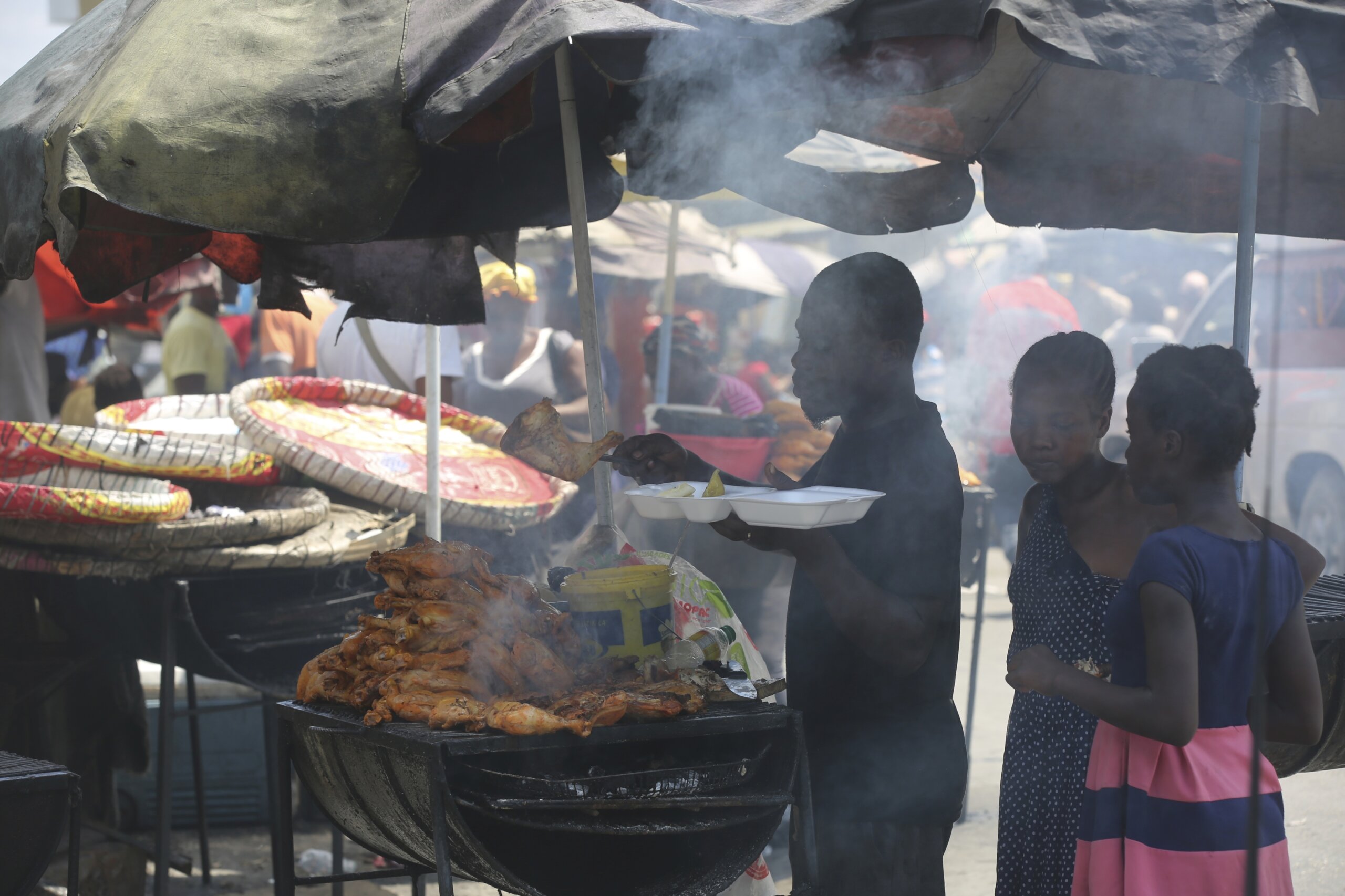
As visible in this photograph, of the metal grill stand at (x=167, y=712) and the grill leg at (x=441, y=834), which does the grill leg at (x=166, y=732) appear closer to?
the metal grill stand at (x=167, y=712)

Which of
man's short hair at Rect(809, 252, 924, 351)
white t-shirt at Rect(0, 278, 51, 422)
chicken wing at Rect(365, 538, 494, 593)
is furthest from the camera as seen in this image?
white t-shirt at Rect(0, 278, 51, 422)

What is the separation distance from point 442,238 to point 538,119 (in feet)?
1.94

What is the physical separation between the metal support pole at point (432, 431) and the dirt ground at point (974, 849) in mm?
1233

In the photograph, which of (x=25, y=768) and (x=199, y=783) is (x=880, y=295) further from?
(x=199, y=783)

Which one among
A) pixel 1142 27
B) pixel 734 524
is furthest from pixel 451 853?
pixel 1142 27

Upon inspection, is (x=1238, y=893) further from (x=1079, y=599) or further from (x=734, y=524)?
(x=734, y=524)

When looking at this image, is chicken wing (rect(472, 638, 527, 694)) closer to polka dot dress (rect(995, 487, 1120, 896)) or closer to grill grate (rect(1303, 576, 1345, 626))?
polka dot dress (rect(995, 487, 1120, 896))

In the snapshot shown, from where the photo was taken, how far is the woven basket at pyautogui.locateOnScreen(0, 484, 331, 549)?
136 inches

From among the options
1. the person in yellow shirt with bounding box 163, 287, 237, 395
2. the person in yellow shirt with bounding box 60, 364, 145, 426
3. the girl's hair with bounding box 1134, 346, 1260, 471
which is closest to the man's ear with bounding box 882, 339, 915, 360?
the girl's hair with bounding box 1134, 346, 1260, 471

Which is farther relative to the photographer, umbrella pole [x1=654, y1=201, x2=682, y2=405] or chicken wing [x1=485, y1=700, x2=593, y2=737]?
umbrella pole [x1=654, y1=201, x2=682, y2=405]

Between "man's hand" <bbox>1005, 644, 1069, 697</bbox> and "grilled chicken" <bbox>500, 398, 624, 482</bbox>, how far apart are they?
101 cm

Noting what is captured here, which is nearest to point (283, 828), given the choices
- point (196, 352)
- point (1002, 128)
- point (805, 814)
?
point (805, 814)

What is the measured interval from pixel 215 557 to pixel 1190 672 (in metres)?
2.95

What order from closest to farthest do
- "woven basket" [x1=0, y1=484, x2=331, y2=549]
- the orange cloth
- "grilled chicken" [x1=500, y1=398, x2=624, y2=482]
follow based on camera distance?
1. "grilled chicken" [x1=500, y1=398, x2=624, y2=482]
2. "woven basket" [x1=0, y1=484, x2=331, y2=549]
3. the orange cloth
